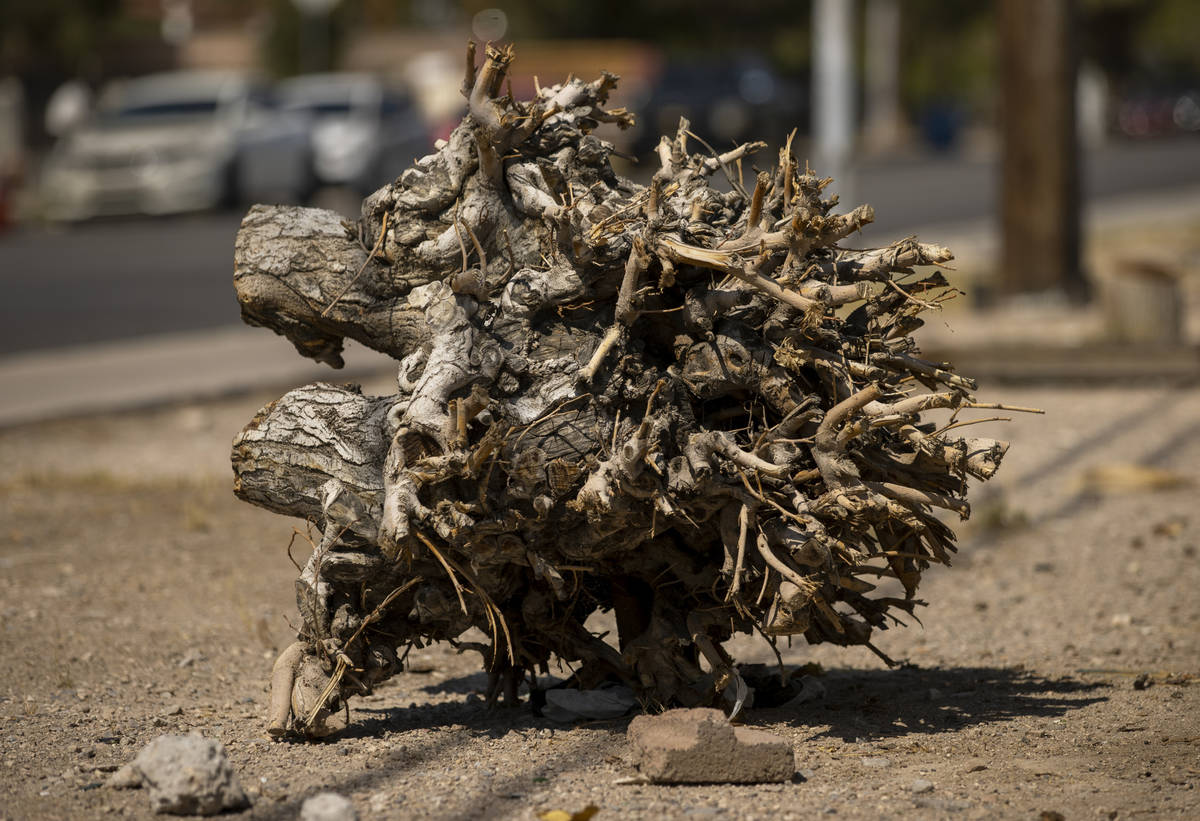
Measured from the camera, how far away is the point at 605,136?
2677 centimetres

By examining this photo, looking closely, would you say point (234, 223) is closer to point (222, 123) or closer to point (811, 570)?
point (222, 123)

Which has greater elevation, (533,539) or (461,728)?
(533,539)

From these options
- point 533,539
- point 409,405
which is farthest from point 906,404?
point 409,405

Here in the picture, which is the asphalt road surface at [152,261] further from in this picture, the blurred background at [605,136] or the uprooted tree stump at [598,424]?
the uprooted tree stump at [598,424]

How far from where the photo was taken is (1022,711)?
4.07 metres

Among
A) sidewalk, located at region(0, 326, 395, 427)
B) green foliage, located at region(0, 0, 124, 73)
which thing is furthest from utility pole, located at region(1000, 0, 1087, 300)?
green foliage, located at region(0, 0, 124, 73)

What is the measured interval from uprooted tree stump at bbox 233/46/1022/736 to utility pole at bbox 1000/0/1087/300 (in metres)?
8.96

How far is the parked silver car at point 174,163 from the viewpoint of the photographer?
866 inches

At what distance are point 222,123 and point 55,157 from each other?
2732 mm

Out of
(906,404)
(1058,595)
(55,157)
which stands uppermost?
(55,157)

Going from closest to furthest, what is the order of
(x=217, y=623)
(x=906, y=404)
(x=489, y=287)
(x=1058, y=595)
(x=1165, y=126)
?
(x=906, y=404) → (x=489, y=287) → (x=217, y=623) → (x=1058, y=595) → (x=1165, y=126)

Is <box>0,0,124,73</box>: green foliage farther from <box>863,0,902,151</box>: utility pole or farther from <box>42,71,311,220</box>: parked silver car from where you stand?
<box>863,0,902,151</box>: utility pole

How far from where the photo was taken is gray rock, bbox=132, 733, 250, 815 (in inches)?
125

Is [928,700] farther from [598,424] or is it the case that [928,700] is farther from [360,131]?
[360,131]
